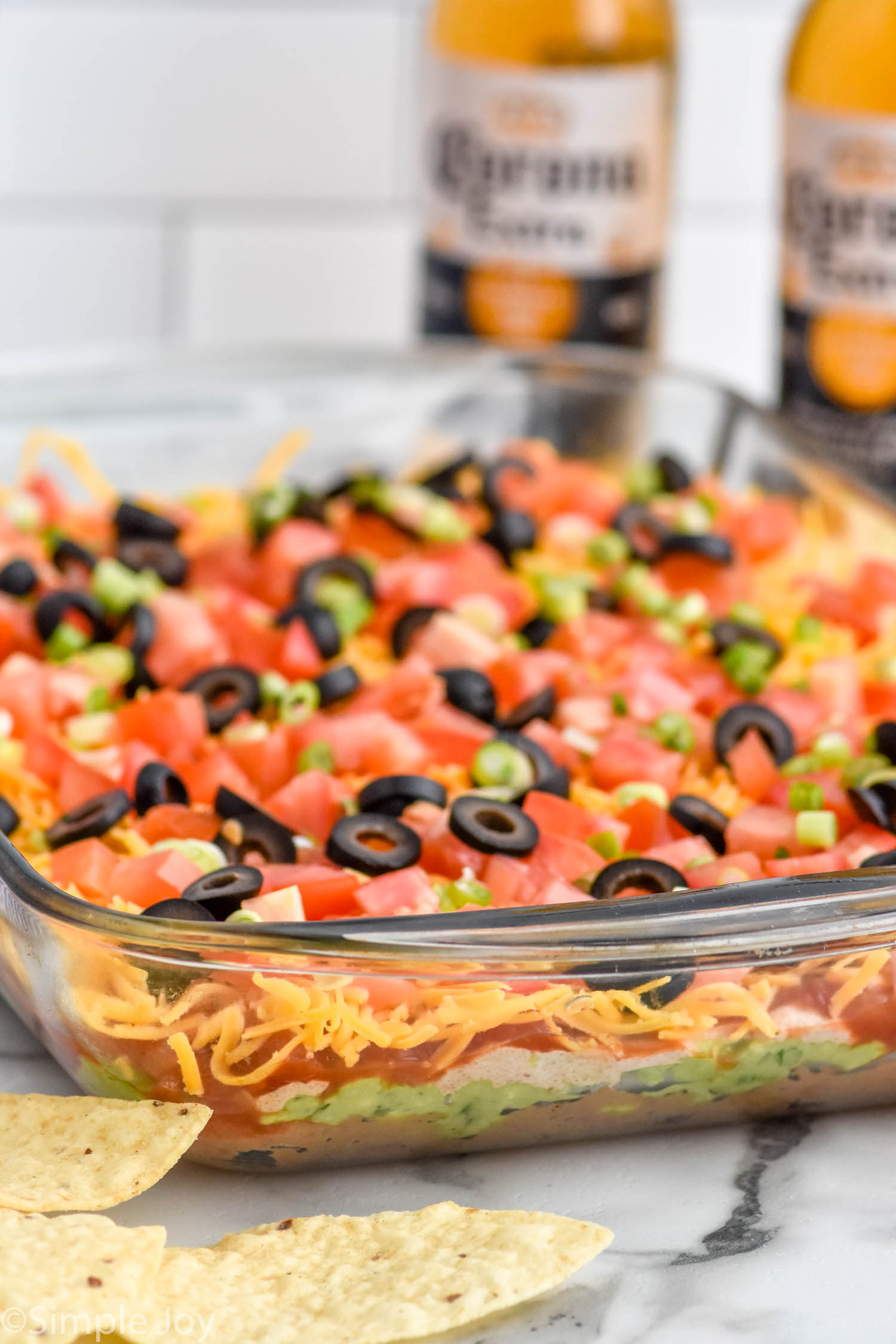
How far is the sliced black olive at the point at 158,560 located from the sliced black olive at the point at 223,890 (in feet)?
2.08

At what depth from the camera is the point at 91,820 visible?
115 centimetres

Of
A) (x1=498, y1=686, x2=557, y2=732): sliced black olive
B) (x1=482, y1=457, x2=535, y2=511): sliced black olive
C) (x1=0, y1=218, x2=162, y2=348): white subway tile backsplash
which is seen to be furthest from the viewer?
(x1=0, y1=218, x2=162, y2=348): white subway tile backsplash

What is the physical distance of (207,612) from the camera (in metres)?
1.55

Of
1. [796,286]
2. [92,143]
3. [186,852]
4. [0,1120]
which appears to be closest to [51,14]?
[92,143]

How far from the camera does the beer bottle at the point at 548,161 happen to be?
1864mm

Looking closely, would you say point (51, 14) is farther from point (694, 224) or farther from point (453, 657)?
point (453, 657)

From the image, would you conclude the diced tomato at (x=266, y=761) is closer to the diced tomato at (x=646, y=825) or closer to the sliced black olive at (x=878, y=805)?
the diced tomato at (x=646, y=825)

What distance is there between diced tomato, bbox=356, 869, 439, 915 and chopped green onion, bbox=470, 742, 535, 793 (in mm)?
171

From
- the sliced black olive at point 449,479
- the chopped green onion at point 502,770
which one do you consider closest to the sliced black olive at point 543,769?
the chopped green onion at point 502,770

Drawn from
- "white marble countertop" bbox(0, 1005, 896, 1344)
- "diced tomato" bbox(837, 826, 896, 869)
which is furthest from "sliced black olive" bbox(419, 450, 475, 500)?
"white marble countertop" bbox(0, 1005, 896, 1344)

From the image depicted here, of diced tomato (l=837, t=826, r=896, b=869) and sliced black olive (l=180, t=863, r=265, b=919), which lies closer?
sliced black olive (l=180, t=863, r=265, b=919)

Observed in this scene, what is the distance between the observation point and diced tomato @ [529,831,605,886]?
1.12 metres

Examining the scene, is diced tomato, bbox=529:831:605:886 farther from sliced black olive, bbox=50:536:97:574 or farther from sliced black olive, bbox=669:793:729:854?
sliced black olive, bbox=50:536:97:574

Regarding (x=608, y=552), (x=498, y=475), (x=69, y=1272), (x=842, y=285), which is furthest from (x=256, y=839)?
(x=842, y=285)
